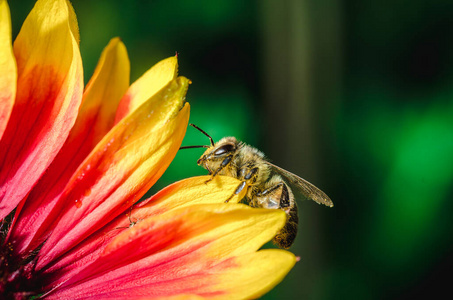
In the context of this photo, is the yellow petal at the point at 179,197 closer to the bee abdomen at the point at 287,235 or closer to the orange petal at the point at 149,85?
the orange petal at the point at 149,85

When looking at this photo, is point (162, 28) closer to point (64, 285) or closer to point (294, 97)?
point (294, 97)

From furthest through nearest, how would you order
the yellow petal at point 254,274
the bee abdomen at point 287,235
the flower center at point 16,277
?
the bee abdomen at point 287,235
the flower center at point 16,277
the yellow petal at point 254,274

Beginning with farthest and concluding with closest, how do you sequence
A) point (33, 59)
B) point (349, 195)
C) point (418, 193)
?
point (349, 195) < point (418, 193) < point (33, 59)

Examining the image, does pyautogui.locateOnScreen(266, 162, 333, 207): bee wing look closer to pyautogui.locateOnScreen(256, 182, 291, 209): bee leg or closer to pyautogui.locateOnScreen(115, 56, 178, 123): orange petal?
pyautogui.locateOnScreen(256, 182, 291, 209): bee leg

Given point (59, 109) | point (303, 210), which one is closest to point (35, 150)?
point (59, 109)

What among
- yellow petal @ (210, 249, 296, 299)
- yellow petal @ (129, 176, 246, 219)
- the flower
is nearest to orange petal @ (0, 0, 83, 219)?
the flower

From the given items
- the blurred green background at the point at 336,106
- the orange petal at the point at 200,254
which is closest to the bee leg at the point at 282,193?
the orange petal at the point at 200,254
